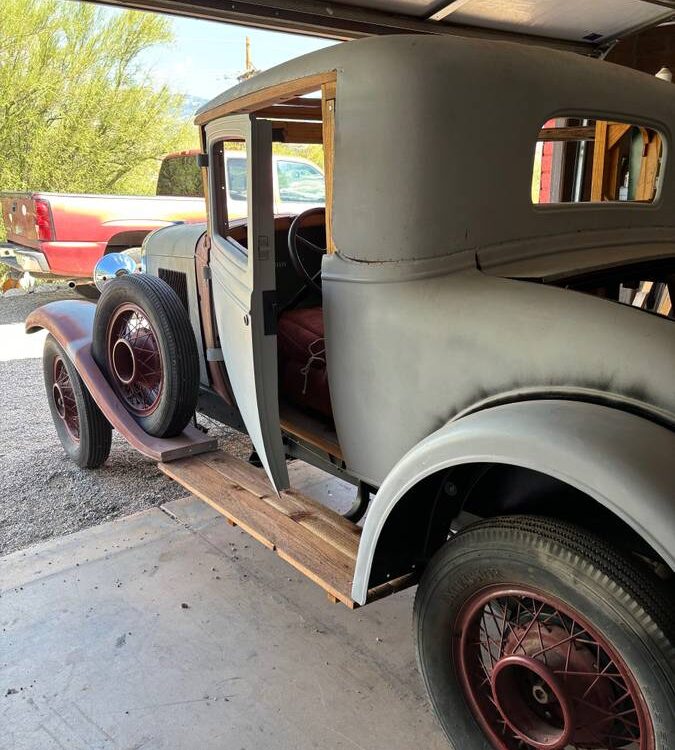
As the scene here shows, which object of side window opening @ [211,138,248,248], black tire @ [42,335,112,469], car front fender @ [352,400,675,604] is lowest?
black tire @ [42,335,112,469]

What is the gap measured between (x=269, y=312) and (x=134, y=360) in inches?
48.6

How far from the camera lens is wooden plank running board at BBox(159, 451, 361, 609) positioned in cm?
226

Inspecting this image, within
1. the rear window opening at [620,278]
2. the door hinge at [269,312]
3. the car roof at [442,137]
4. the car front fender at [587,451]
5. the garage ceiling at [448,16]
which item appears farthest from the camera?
the garage ceiling at [448,16]

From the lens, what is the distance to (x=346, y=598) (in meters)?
2.09

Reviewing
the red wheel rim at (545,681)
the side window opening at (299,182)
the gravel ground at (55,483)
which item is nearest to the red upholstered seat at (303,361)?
the red wheel rim at (545,681)

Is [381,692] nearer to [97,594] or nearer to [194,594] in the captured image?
[194,594]

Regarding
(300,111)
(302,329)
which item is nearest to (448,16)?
(300,111)

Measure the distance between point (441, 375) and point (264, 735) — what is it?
1307 mm

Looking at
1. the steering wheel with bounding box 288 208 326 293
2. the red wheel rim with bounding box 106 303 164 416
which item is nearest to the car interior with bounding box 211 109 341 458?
the steering wheel with bounding box 288 208 326 293

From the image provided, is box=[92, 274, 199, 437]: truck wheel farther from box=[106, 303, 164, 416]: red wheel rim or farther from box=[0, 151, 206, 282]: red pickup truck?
box=[0, 151, 206, 282]: red pickup truck

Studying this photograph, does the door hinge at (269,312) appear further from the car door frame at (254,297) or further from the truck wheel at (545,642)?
the truck wheel at (545,642)

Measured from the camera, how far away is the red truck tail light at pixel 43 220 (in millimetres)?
8250

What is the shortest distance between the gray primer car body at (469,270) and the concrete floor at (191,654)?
0.59 m

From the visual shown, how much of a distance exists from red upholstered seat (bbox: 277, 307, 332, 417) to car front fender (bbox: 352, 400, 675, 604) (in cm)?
103
